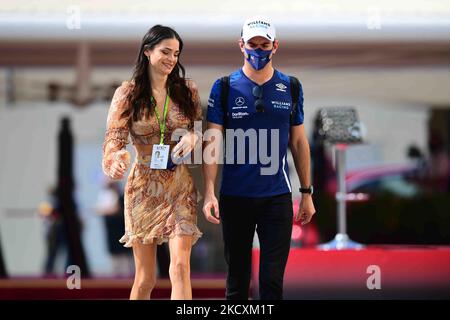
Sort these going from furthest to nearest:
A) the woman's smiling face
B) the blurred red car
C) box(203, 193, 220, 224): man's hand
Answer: the blurred red car → the woman's smiling face → box(203, 193, 220, 224): man's hand

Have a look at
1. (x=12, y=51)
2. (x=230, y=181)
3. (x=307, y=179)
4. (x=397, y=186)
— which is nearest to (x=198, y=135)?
(x=230, y=181)

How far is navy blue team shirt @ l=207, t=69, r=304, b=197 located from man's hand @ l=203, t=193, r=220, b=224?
0.09m

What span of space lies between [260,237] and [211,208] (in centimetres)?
26

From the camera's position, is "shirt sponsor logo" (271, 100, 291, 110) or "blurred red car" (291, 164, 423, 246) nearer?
"shirt sponsor logo" (271, 100, 291, 110)

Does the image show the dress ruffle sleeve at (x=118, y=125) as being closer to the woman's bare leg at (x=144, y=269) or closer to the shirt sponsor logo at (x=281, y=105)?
the woman's bare leg at (x=144, y=269)

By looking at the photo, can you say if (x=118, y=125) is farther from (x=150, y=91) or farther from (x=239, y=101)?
(x=239, y=101)

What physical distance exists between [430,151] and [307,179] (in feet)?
14.2

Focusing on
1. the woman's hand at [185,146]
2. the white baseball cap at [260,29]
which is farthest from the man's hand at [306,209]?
the white baseball cap at [260,29]

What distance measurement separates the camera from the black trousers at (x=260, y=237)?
4.41 m

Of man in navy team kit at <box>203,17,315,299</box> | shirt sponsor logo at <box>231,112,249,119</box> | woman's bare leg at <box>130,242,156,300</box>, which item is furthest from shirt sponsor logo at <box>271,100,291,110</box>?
woman's bare leg at <box>130,242,156,300</box>

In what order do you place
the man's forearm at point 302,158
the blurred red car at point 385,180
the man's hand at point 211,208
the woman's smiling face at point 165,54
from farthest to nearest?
the blurred red car at point 385,180
the man's forearm at point 302,158
the woman's smiling face at point 165,54
the man's hand at point 211,208

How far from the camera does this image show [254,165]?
4.44 meters

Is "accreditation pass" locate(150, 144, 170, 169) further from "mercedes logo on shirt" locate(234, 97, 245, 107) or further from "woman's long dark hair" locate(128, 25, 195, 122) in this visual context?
"mercedes logo on shirt" locate(234, 97, 245, 107)

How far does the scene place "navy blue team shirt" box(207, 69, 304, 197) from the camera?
4.41 metres
